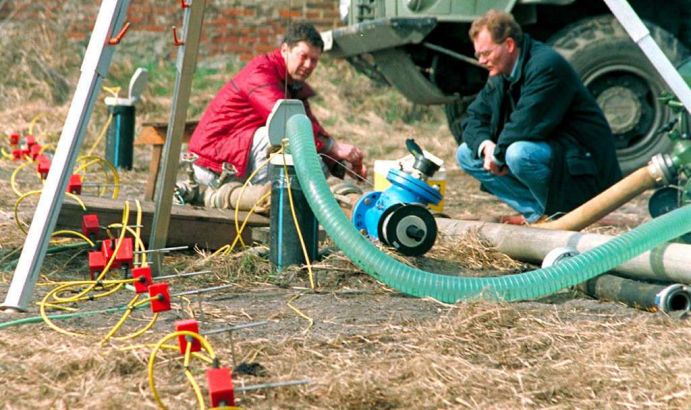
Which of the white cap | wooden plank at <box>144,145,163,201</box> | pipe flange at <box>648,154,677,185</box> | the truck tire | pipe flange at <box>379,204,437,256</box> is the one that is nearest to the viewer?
pipe flange at <box>379,204,437,256</box>

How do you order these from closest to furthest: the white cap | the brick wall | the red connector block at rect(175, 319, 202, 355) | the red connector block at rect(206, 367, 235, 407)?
the red connector block at rect(206, 367, 235, 407), the red connector block at rect(175, 319, 202, 355), the white cap, the brick wall

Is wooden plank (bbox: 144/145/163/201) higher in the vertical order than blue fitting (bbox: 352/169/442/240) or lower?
lower

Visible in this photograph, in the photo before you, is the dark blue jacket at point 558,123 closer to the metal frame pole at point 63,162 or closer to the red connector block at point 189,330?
the metal frame pole at point 63,162

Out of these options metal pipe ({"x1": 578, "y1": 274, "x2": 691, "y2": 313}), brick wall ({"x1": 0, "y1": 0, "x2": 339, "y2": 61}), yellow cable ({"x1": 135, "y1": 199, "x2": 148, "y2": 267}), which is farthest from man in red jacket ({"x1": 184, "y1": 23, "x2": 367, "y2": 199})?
brick wall ({"x1": 0, "y1": 0, "x2": 339, "y2": 61})

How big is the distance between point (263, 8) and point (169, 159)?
7.45m

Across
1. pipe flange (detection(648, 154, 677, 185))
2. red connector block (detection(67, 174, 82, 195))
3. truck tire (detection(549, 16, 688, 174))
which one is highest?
truck tire (detection(549, 16, 688, 174))

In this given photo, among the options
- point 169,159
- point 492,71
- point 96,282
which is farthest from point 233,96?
point 96,282

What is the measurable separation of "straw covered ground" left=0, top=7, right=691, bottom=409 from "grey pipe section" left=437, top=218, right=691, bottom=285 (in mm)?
72

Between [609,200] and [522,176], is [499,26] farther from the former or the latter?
[609,200]

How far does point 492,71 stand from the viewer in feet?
20.2

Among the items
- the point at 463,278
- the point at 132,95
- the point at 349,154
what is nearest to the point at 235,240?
the point at 349,154

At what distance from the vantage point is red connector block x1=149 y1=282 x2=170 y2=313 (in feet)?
11.7

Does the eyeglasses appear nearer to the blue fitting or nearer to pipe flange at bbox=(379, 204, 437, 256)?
the blue fitting

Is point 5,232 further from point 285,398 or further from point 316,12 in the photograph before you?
point 316,12
